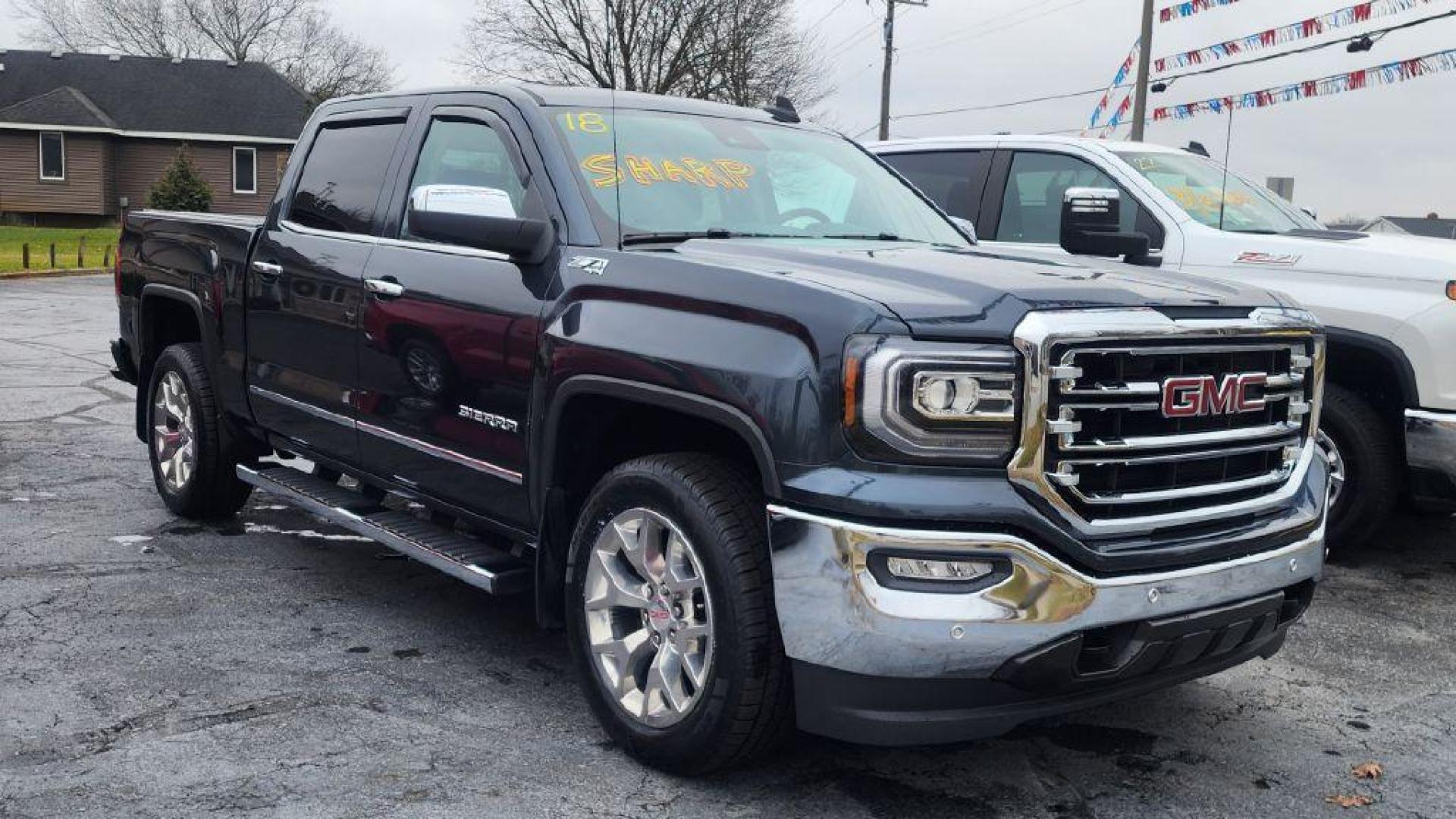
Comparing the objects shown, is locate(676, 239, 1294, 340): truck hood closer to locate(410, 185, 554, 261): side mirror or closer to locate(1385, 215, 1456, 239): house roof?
locate(410, 185, 554, 261): side mirror

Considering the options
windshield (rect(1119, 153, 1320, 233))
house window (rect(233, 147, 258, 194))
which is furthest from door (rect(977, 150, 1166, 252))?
house window (rect(233, 147, 258, 194))

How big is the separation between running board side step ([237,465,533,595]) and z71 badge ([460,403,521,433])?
1.51 feet

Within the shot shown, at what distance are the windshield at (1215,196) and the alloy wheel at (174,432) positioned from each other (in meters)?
4.94

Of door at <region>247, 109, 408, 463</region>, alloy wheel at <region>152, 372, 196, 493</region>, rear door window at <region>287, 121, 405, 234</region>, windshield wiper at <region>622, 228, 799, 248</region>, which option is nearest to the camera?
windshield wiper at <region>622, 228, 799, 248</region>

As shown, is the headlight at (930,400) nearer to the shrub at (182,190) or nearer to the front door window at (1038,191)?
the front door window at (1038,191)

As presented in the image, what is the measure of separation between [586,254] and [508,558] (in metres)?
1.09

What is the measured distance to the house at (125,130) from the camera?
45.3 m

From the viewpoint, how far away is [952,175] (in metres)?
7.96

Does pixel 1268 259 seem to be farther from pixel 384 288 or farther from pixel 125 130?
pixel 125 130

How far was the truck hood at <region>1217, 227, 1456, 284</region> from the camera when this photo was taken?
5.99 m

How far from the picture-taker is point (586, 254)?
3.99 metres

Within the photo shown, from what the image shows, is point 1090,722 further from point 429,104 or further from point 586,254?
point 429,104

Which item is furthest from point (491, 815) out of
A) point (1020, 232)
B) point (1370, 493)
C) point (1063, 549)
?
point (1020, 232)

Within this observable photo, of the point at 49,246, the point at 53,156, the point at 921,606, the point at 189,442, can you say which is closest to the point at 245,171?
the point at 53,156
